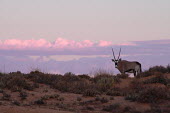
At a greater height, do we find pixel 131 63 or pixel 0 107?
pixel 131 63

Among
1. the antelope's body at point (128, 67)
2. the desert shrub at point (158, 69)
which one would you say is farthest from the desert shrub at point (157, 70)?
the antelope's body at point (128, 67)

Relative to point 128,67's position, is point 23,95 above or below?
below

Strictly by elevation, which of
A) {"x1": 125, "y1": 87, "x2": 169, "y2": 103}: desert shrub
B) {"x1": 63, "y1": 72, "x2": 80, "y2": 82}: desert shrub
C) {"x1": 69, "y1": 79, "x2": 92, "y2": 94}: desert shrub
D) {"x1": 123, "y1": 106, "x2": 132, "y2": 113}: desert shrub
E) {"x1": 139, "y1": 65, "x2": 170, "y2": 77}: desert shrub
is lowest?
{"x1": 123, "y1": 106, "x2": 132, "y2": 113}: desert shrub

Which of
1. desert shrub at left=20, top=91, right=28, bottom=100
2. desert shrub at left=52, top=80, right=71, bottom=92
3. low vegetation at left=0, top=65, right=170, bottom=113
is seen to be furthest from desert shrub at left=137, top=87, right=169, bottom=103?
desert shrub at left=52, top=80, right=71, bottom=92

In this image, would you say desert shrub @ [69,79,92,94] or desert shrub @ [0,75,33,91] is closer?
desert shrub @ [0,75,33,91]

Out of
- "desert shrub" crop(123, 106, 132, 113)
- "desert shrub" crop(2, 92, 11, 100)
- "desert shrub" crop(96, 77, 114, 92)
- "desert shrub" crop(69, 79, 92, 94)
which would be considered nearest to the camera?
"desert shrub" crop(123, 106, 132, 113)

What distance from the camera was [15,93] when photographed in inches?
706

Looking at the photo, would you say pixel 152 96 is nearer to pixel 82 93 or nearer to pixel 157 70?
pixel 82 93

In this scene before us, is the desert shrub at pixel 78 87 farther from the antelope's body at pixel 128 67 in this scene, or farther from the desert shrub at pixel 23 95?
the antelope's body at pixel 128 67

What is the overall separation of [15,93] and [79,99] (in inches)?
145

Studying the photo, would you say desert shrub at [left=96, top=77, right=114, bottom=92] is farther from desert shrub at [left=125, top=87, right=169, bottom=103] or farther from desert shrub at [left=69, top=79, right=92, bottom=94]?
desert shrub at [left=125, top=87, right=169, bottom=103]

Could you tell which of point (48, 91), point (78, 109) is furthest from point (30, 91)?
point (78, 109)

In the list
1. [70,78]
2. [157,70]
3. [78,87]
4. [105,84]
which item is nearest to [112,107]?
[78,87]

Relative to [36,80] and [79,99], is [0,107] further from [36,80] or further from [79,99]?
[36,80]
